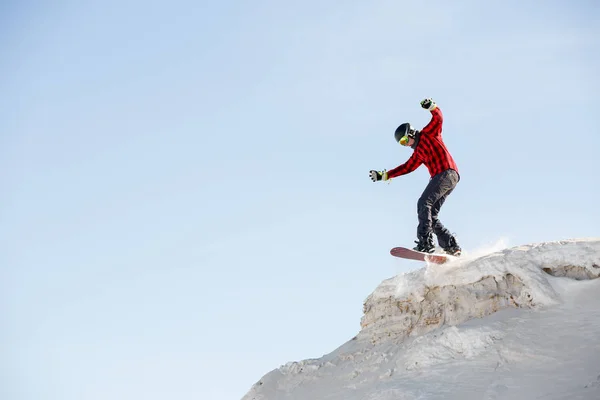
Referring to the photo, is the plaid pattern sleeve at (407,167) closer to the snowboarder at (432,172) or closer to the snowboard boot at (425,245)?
the snowboarder at (432,172)

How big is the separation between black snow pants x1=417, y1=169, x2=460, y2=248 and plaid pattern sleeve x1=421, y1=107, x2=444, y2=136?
783mm

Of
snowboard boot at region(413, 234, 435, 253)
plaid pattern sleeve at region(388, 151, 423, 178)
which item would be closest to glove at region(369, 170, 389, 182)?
plaid pattern sleeve at region(388, 151, 423, 178)

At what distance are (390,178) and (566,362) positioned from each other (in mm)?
5425

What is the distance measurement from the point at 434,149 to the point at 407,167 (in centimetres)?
76

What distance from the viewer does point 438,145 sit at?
1136cm

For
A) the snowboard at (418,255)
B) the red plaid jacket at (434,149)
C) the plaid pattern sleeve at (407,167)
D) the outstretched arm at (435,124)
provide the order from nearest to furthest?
the snowboard at (418,255), the red plaid jacket at (434,149), the outstretched arm at (435,124), the plaid pattern sleeve at (407,167)

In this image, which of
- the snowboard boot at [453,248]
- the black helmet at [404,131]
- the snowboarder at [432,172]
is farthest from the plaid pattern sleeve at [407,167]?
the snowboard boot at [453,248]

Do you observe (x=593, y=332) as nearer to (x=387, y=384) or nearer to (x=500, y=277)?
(x=500, y=277)

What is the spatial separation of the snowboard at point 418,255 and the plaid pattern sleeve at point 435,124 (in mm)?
2327

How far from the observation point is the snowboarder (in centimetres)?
1087

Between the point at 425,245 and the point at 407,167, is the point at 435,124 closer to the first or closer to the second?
the point at 407,167

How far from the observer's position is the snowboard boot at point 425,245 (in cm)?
1063

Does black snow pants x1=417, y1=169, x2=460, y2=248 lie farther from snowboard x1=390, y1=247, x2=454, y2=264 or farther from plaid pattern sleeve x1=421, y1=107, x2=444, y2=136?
plaid pattern sleeve x1=421, y1=107, x2=444, y2=136

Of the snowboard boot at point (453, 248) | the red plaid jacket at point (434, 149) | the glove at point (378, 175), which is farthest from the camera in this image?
the glove at point (378, 175)
